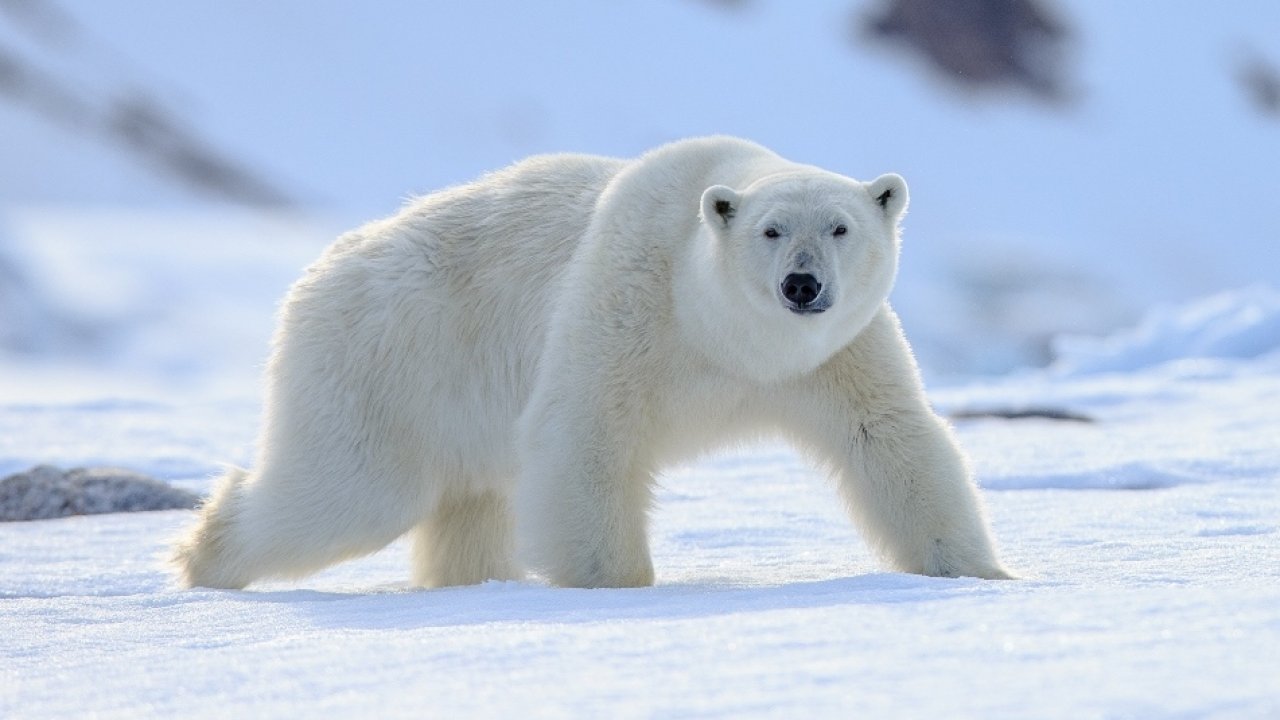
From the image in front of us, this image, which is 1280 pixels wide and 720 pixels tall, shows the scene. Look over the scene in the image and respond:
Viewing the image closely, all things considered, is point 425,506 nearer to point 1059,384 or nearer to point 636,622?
point 636,622

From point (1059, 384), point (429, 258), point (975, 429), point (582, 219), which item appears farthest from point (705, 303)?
point (1059, 384)

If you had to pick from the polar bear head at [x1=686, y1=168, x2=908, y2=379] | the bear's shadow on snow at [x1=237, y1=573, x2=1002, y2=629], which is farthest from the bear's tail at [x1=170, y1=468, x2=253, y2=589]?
the polar bear head at [x1=686, y1=168, x2=908, y2=379]

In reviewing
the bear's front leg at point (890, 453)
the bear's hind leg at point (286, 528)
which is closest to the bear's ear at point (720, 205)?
the bear's front leg at point (890, 453)

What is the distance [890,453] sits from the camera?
3.95m

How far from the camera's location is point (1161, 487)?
221 inches

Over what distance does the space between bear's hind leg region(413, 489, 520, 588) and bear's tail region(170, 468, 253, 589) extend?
514mm

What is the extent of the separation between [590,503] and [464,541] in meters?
0.97

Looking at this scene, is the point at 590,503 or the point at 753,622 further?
the point at 590,503

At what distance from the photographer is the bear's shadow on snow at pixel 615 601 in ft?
9.82

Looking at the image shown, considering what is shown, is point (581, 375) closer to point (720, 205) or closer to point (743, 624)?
point (720, 205)

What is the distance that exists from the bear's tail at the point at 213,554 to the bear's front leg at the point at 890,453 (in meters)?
1.67

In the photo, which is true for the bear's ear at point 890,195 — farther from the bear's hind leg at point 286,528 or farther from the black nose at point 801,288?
the bear's hind leg at point 286,528

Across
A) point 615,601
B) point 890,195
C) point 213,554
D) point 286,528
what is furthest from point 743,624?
point 213,554

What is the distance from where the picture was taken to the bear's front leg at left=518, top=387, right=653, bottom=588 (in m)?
3.89
